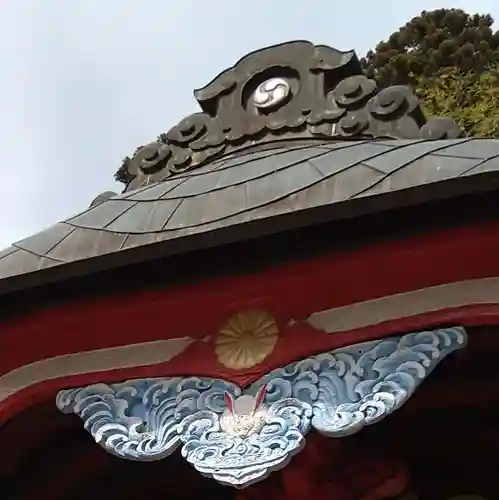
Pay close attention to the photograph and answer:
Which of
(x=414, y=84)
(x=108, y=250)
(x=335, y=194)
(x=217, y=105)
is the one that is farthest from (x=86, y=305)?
(x=414, y=84)

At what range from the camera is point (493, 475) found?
3104mm

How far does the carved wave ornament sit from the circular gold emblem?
70 mm

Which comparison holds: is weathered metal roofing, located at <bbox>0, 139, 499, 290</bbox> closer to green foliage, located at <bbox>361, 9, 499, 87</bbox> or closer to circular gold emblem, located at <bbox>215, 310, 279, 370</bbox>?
circular gold emblem, located at <bbox>215, 310, 279, 370</bbox>

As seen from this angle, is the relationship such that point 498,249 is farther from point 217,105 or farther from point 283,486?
point 217,105

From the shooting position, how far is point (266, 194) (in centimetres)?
271

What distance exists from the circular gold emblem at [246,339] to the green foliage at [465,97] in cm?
494

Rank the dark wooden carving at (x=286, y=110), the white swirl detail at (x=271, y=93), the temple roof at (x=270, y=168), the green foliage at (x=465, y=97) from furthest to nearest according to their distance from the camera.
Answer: the green foliage at (x=465, y=97) → the white swirl detail at (x=271, y=93) → the dark wooden carving at (x=286, y=110) → the temple roof at (x=270, y=168)

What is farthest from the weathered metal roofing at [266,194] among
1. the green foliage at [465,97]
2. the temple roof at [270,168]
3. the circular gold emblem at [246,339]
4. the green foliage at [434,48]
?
the green foliage at [434,48]

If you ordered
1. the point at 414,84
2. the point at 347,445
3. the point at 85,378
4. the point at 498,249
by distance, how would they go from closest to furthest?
the point at 498,249
the point at 85,378
the point at 347,445
the point at 414,84

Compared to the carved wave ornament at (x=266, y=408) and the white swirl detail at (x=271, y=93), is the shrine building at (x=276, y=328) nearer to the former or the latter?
the carved wave ornament at (x=266, y=408)

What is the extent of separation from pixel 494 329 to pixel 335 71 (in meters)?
1.40

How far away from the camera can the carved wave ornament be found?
7.66 feet

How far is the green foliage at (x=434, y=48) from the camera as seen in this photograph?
27.8 feet

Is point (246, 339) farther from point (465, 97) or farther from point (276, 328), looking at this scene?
point (465, 97)
